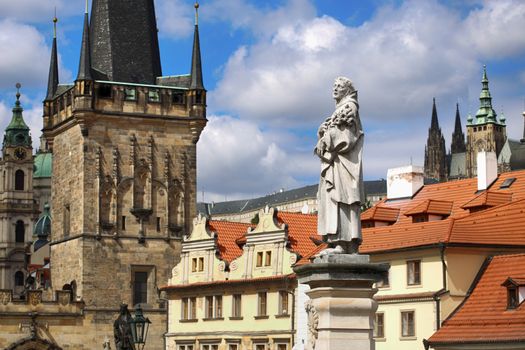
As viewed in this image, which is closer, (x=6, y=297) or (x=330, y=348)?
(x=330, y=348)

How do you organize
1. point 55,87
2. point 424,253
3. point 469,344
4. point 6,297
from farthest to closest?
1. point 55,87
2. point 6,297
3. point 424,253
4. point 469,344

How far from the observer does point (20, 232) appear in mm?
153125

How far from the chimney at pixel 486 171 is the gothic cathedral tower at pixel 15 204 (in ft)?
343

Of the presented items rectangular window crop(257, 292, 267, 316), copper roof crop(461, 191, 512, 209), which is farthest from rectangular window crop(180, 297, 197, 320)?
copper roof crop(461, 191, 512, 209)

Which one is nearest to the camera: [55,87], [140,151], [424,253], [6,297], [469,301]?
[469,301]

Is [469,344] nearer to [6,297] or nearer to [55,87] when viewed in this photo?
[6,297]

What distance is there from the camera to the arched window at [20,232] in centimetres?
15225

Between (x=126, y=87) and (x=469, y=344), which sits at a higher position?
(x=126, y=87)

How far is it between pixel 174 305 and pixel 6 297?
12.3 m

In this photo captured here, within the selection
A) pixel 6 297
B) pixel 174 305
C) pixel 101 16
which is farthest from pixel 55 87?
pixel 174 305

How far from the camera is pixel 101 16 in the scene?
70125 millimetres

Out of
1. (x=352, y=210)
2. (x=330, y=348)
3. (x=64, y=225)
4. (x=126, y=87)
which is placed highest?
(x=126, y=87)

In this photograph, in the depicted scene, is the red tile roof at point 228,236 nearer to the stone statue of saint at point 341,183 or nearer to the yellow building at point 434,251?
the yellow building at point 434,251

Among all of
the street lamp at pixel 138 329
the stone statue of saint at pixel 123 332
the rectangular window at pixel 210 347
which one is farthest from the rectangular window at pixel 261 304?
the stone statue of saint at pixel 123 332
